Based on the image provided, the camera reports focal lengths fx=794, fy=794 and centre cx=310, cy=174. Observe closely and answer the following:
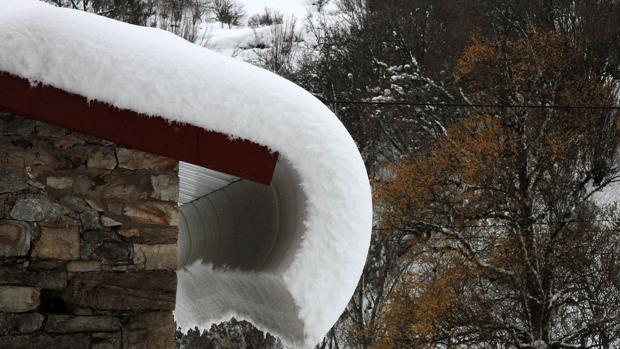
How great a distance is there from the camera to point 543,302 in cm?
1491

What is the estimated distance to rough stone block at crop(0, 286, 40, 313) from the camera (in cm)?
314

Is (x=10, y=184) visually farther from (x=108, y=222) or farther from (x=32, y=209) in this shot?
(x=108, y=222)

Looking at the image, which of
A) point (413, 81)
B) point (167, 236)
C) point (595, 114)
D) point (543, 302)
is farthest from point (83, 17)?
point (413, 81)

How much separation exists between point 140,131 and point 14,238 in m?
0.66

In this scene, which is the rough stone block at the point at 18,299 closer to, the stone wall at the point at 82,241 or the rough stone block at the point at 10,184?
the stone wall at the point at 82,241

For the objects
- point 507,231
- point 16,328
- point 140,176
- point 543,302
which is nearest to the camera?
point 16,328

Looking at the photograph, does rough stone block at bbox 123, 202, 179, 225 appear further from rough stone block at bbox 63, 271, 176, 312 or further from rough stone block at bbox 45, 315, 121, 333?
rough stone block at bbox 45, 315, 121, 333

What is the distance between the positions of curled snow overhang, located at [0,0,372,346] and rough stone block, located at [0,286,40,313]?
68cm

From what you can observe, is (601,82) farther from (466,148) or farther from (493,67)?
(466,148)

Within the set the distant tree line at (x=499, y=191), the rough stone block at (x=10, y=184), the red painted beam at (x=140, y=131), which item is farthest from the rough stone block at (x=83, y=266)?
the distant tree line at (x=499, y=191)

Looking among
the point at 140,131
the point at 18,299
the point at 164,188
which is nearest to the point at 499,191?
the point at 164,188

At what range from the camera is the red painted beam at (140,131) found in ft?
10.1

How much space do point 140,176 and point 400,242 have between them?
14020 millimetres

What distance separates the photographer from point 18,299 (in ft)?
10.4
